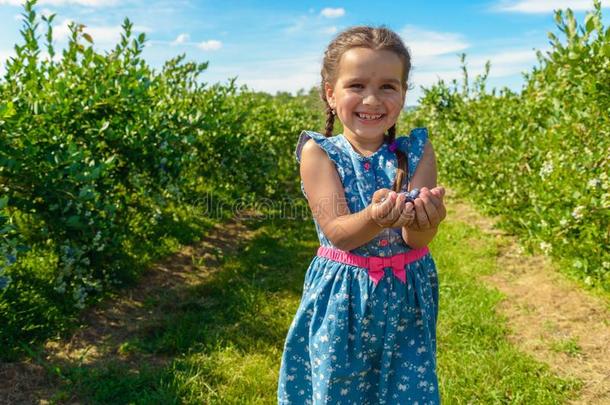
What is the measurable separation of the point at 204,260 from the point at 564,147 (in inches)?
139

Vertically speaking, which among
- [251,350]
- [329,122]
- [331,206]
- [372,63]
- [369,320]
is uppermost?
[372,63]

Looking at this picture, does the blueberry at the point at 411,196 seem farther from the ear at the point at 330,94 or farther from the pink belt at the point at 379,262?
the ear at the point at 330,94

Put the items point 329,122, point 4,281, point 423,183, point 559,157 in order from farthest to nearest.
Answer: point 559,157, point 4,281, point 329,122, point 423,183

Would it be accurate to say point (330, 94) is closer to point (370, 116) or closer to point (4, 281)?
point (370, 116)

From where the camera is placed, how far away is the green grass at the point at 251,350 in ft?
9.96

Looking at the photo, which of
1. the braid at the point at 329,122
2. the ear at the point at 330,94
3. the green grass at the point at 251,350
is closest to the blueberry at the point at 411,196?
the ear at the point at 330,94

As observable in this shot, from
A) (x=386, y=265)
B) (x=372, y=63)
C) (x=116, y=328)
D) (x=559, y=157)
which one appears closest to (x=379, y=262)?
(x=386, y=265)

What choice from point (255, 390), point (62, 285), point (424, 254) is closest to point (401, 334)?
point (424, 254)

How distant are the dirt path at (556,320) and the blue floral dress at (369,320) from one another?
67.3 inches

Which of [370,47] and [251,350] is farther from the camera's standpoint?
[251,350]

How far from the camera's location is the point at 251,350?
356 centimetres

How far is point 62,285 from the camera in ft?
12.4

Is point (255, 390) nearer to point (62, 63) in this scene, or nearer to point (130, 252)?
point (130, 252)

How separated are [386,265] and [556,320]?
2.72 meters
